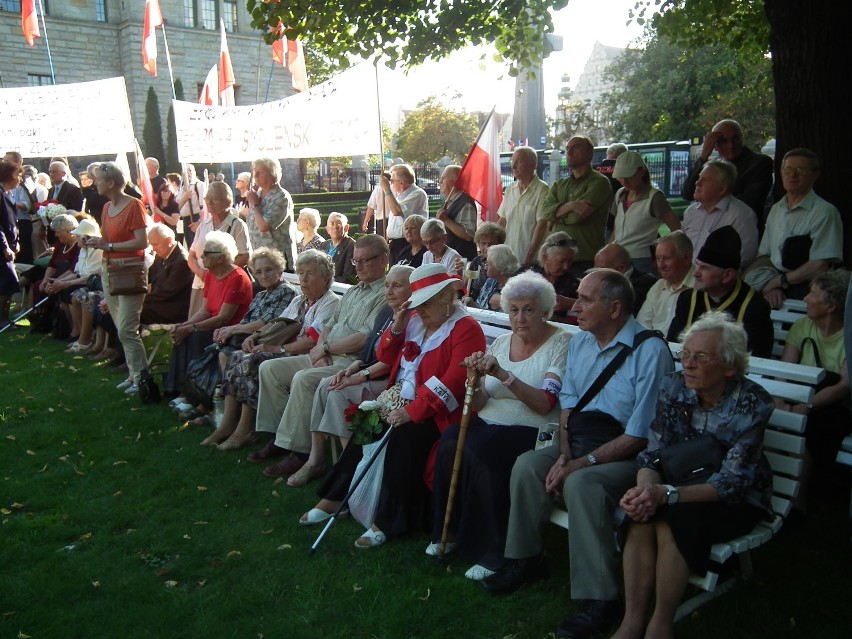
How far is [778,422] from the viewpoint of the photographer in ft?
12.2

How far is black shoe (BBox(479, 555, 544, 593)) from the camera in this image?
396 centimetres

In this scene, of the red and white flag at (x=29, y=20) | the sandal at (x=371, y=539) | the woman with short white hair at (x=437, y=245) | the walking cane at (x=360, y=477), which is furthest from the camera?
the red and white flag at (x=29, y=20)

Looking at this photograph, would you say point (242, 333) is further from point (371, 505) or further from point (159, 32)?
point (159, 32)

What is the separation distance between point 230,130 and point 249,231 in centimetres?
175

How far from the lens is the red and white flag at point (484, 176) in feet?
29.6

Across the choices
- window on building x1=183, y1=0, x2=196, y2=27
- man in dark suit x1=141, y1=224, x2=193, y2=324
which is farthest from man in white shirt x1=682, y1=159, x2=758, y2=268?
window on building x1=183, y1=0, x2=196, y2=27

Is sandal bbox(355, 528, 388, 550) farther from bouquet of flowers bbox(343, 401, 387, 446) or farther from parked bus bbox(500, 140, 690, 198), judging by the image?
parked bus bbox(500, 140, 690, 198)

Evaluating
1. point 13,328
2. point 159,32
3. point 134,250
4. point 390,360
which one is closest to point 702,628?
point 390,360

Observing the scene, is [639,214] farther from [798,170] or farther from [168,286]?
[168,286]

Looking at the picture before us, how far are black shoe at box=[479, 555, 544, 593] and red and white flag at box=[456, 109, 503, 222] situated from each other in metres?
5.48

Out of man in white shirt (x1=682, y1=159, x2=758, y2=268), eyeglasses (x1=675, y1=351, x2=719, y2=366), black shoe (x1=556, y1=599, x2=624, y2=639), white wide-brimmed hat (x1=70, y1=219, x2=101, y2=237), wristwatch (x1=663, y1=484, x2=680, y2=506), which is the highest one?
man in white shirt (x1=682, y1=159, x2=758, y2=268)

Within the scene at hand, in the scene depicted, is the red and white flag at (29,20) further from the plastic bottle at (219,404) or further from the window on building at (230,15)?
the window on building at (230,15)

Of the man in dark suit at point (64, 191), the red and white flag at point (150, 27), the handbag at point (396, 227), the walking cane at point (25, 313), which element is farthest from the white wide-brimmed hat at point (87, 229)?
the red and white flag at point (150, 27)

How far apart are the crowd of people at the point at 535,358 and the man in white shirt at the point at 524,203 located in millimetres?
29
